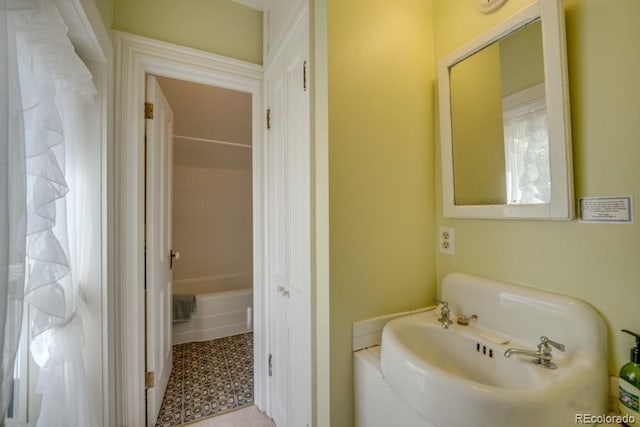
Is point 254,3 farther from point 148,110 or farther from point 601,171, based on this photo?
point 601,171

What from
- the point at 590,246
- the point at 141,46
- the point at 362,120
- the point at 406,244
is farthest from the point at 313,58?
the point at 590,246

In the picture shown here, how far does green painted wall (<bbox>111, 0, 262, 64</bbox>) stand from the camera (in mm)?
1347

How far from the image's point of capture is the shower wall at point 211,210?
2801mm

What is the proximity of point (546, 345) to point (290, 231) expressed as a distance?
98 centimetres

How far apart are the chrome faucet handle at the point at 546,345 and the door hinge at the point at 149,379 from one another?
5.89ft

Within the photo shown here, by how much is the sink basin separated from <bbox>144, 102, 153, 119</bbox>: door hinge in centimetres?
161

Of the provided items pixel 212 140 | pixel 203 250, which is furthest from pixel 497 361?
pixel 212 140

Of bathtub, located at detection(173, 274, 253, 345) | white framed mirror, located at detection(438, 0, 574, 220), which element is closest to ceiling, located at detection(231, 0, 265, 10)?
white framed mirror, located at detection(438, 0, 574, 220)

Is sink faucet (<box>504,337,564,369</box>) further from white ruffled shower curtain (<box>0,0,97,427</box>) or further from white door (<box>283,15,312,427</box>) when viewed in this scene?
white ruffled shower curtain (<box>0,0,97,427</box>)

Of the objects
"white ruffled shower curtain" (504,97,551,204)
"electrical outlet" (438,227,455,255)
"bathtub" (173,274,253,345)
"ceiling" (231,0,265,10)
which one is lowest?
"bathtub" (173,274,253,345)

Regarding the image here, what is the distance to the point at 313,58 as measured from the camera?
1.01 meters

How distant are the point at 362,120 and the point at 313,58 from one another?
32 centimetres

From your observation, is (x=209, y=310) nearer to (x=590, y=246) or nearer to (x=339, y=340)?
(x=339, y=340)

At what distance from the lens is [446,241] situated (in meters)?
1.14
